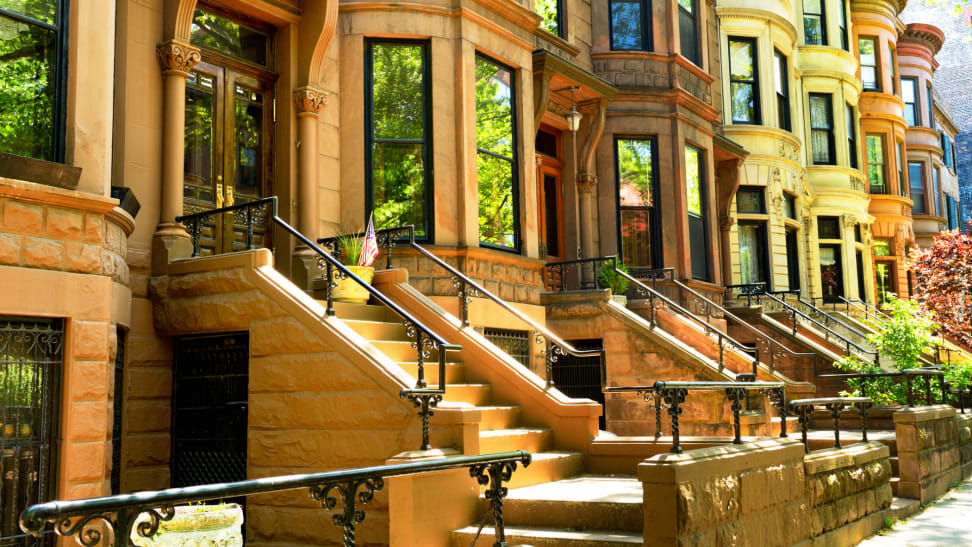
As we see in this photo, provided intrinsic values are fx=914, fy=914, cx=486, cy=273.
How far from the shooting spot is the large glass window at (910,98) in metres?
36.6

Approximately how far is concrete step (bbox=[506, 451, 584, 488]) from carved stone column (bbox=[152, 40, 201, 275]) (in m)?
4.53

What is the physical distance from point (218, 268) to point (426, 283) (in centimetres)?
321

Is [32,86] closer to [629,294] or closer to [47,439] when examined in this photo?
[47,439]

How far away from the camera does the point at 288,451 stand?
29.0 feet

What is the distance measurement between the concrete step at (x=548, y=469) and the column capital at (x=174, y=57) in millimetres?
5924

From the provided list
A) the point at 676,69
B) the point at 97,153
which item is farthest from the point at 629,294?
the point at 97,153

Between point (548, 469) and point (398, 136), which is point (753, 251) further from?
point (548, 469)

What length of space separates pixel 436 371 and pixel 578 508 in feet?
8.65

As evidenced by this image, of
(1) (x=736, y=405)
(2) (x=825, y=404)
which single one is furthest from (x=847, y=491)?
(1) (x=736, y=405)

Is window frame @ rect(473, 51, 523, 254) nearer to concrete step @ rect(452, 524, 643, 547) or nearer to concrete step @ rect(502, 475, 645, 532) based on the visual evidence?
concrete step @ rect(502, 475, 645, 532)

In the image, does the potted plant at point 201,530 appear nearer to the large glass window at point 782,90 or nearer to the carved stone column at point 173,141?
the carved stone column at point 173,141

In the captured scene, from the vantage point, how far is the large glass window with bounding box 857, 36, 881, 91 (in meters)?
31.3

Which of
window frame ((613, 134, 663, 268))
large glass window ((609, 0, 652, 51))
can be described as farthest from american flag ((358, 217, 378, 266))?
large glass window ((609, 0, 652, 51))

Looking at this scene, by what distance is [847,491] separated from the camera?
31.2 feet
